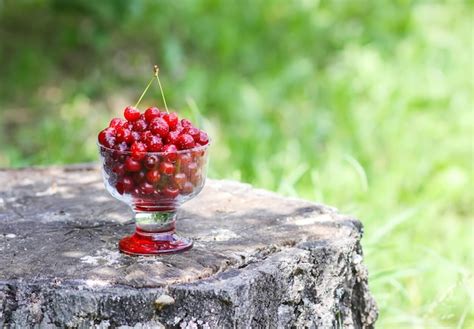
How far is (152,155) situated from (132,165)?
0.18ft

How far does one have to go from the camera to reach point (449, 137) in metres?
4.64

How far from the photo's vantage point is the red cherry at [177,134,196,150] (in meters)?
2.04

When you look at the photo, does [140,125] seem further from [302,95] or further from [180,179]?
[302,95]

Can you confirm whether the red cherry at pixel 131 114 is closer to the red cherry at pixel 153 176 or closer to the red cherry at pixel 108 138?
the red cherry at pixel 108 138

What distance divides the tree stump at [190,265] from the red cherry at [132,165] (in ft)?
0.76

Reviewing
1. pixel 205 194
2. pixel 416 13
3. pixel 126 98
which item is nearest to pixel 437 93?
pixel 416 13

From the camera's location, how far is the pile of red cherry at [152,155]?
200 cm

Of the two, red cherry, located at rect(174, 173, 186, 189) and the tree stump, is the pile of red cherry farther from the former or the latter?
the tree stump

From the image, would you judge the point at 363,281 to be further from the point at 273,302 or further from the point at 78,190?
the point at 78,190

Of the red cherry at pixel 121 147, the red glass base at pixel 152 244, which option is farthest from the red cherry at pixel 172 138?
the red glass base at pixel 152 244

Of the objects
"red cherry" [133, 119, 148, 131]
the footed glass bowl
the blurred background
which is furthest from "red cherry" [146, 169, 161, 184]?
the blurred background

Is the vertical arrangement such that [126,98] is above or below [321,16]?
below

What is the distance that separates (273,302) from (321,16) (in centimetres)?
468

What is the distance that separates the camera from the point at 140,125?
2055 millimetres
